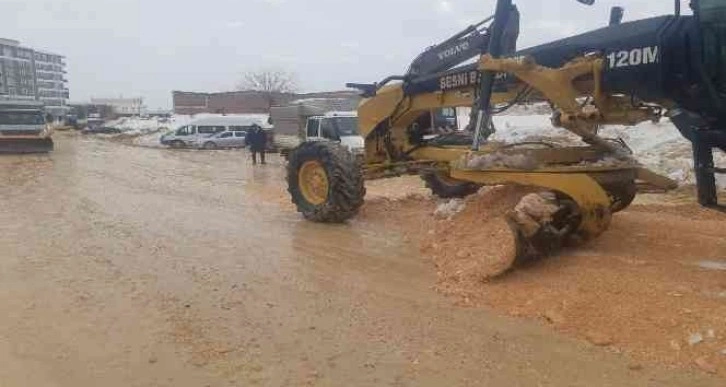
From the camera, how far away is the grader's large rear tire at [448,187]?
11.1 metres

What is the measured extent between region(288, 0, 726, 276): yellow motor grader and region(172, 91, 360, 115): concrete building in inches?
2418

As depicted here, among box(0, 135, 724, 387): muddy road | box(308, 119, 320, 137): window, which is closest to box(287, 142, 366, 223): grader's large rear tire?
box(0, 135, 724, 387): muddy road

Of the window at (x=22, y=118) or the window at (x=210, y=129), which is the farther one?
the window at (x=210, y=129)

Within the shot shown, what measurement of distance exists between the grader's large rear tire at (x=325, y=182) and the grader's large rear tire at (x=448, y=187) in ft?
6.03

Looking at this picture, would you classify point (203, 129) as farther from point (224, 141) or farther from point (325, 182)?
point (325, 182)

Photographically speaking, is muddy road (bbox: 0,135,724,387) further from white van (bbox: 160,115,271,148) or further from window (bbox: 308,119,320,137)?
white van (bbox: 160,115,271,148)

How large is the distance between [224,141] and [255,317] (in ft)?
107

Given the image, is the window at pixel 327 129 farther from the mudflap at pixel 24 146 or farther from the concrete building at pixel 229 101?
the concrete building at pixel 229 101

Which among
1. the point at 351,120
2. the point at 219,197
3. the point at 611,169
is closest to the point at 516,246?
the point at 611,169

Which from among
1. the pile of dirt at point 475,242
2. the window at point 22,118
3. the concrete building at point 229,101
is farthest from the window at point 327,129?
the concrete building at point 229,101

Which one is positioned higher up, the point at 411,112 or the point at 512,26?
the point at 512,26

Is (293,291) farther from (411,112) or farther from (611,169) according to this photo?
(411,112)

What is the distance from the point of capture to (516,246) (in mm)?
6188

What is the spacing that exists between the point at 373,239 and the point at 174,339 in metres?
3.92
